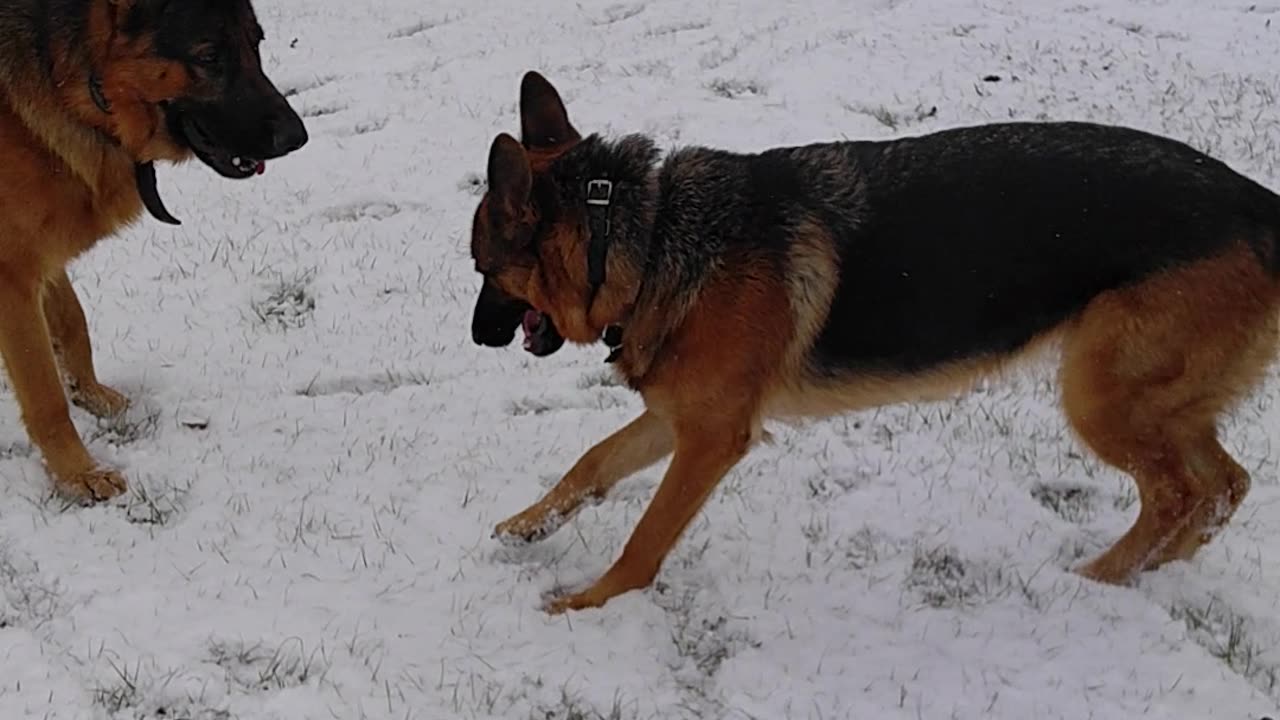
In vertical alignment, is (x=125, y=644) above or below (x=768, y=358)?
below

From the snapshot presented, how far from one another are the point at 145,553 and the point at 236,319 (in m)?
2.19

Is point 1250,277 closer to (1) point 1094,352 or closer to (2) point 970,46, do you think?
(1) point 1094,352

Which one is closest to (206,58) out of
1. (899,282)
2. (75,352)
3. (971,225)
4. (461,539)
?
(75,352)

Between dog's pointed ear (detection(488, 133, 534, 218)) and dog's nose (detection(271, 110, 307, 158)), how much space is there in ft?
3.39

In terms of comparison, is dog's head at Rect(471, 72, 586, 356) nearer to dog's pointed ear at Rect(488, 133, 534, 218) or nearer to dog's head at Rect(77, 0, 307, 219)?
dog's pointed ear at Rect(488, 133, 534, 218)

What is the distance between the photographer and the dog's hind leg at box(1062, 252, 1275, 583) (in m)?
3.87

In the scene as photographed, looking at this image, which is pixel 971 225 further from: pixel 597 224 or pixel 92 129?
pixel 92 129

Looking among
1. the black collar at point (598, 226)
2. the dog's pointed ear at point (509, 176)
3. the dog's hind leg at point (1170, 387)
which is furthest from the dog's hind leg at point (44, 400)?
the dog's hind leg at point (1170, 387)

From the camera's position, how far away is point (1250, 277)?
3879 mm

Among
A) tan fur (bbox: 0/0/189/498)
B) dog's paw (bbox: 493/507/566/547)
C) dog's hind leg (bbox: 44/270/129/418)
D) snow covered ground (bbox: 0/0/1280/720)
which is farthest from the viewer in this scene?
dog's hind leg (bbox: 44/270/129/418)

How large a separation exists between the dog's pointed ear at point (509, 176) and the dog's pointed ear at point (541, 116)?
47cm

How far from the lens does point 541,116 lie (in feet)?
14.1

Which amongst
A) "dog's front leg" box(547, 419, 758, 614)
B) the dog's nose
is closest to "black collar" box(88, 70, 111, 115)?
the dog's nose

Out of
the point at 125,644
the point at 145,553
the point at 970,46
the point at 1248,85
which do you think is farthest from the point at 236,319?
the point at 1248,85
